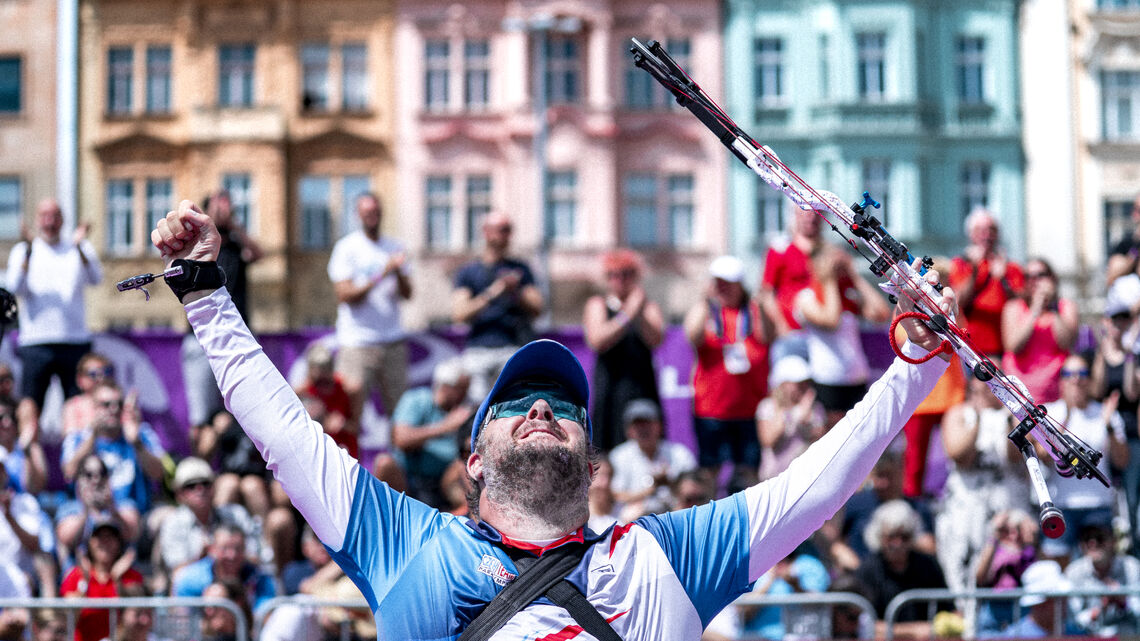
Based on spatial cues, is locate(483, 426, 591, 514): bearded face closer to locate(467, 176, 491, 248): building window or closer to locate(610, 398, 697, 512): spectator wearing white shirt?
locate(610, 398, 697, 512): spectator wearing white shirt

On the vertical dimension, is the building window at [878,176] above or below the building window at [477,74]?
below

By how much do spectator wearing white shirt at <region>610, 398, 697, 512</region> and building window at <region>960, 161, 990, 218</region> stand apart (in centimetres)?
2721

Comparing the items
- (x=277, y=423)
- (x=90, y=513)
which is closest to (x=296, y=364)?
(x=90, y=513)

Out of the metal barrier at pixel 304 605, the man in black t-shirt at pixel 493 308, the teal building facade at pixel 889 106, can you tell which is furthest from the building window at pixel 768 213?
the metal barrier at pixel 304 605

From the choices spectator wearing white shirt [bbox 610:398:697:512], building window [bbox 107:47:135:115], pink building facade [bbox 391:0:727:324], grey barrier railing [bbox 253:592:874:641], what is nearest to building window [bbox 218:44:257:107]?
building window [bbox 107:47:135:115]

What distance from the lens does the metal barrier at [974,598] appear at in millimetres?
6848

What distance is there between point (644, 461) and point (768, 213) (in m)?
26.4

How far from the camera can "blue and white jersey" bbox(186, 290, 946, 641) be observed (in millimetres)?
3508

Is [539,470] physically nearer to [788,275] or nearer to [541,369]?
[541,369]

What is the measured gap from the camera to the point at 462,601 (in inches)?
137

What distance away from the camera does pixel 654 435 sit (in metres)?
9.05

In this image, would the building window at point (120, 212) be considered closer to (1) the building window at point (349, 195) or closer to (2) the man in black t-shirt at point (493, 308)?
(1) the building window at point (349, 195)

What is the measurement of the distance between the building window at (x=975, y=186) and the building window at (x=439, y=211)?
12.6m

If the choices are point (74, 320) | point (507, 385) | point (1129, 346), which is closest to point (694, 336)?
point (1129, 346)
